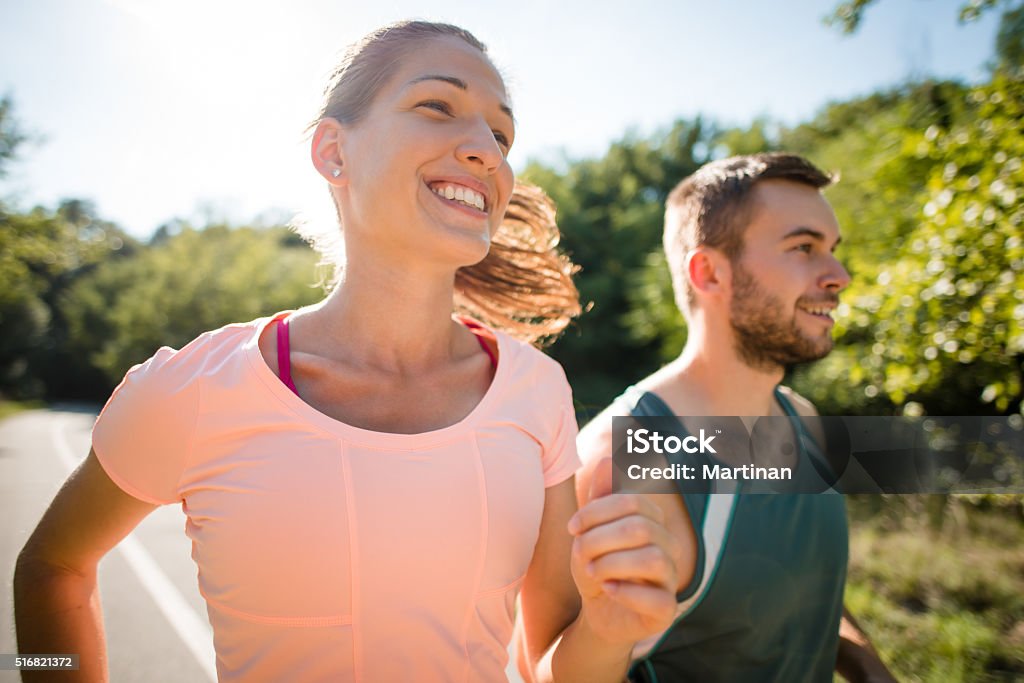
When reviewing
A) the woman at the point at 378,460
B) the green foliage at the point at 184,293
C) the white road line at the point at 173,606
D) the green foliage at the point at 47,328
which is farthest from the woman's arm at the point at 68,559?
the green foliage at the point at 184,293

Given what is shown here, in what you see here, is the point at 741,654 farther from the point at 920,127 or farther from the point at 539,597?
the point at 920,127

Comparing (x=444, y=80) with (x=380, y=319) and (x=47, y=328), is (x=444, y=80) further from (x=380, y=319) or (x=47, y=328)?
(x=47, y=328)

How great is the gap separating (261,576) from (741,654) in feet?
4.31

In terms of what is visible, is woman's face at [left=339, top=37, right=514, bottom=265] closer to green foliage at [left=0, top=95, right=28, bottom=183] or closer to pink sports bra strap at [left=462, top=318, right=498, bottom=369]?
pink sports bra strap at [left=462, top=318, right=498, bottom=369]

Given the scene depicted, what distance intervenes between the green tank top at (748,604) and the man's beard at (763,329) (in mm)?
528

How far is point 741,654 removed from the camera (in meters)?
1.69

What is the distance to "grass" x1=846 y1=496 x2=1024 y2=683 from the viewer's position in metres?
3.37

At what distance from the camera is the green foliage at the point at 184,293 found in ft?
91.6

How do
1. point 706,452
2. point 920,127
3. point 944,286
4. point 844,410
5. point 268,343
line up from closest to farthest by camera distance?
point 268,343 → point 706,452 → point 944,286 → point 920,127 → point 844,410

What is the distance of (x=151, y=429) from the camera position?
3.92ft

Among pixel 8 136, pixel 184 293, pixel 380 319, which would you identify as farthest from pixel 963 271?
pixel 184 293

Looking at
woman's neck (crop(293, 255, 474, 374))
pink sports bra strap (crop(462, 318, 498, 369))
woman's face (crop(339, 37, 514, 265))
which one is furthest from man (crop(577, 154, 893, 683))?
woman's face (crop(339, 37, 514, 265))

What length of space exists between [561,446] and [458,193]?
2.12 feet

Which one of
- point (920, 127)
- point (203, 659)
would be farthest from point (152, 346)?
point (920, 127)
